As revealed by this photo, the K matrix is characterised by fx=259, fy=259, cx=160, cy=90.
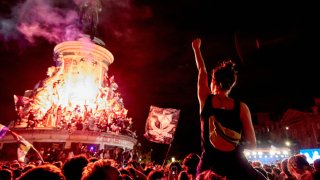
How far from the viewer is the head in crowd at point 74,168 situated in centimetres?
411

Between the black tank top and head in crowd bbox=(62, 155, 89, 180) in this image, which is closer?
the black tank top

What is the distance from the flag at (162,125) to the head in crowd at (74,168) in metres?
9.01

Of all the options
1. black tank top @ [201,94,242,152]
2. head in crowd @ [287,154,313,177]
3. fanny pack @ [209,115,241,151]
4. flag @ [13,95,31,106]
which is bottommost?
head in crowd @ [287,154,313,177]

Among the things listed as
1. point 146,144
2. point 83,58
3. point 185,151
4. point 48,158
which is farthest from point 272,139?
point 48,158

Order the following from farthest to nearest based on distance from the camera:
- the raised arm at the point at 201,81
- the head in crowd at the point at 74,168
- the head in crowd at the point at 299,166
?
the head in crowd at the point at 299,166
the head in crowd at the point at 74,168
the raised arm at the point at 201,81

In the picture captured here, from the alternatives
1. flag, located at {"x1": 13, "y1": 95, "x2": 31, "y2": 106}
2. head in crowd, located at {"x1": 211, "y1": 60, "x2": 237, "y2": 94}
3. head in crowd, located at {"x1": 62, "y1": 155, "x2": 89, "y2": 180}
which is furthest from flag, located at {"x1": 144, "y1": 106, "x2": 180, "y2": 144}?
flag, located at {"x1": 13, "y1": 95, "x2": 31, "y2": 106}

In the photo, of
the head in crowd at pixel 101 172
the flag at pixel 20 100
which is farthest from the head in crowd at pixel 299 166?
the flag at pixel 20 100

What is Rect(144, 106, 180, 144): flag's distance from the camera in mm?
13266

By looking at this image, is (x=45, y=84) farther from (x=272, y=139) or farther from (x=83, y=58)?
(x=272, y=139)

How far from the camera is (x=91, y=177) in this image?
107 inches

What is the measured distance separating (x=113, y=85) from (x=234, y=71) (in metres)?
38.7

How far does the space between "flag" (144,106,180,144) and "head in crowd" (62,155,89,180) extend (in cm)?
901

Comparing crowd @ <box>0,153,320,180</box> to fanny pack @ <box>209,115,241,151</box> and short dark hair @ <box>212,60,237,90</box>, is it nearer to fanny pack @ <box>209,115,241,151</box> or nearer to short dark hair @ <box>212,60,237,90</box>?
fanny pack @ <box>209,115,241,151</box>

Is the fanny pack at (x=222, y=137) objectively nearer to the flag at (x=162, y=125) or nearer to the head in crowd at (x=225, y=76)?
the head in crowd at (x=225, y=76)
